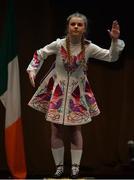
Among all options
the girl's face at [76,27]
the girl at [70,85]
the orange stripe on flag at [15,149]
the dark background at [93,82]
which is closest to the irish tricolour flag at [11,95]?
the orange stripe on flag at [15,149]

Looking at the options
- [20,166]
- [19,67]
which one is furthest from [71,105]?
[19,67]

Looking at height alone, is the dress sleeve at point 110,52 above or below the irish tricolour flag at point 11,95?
above

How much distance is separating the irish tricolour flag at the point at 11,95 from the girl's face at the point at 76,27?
2.37 feet

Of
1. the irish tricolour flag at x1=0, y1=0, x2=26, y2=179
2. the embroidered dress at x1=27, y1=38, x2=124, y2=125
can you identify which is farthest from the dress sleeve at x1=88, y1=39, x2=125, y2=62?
the irish tricolour flag at x1=0, y1=0, x2=26, y2=179

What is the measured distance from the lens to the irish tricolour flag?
3.15 meters

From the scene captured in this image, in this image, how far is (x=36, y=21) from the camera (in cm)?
350

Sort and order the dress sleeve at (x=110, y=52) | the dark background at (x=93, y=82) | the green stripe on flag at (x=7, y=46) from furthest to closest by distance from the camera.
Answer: the dark background at (x=93, y=82) < the green stripe on flag at (x=7, y=46) < the dress sleeve at (x=110, y=52)

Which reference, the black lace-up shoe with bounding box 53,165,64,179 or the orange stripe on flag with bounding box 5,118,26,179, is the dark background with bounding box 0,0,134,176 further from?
the black lace-up shoe with bounding box 53,165,64,179

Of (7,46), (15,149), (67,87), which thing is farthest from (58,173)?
(7,46)

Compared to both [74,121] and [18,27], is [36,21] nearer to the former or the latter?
[18,27]

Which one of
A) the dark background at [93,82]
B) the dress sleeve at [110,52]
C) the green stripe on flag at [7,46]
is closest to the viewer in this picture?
the dress sleeve at [110,52]

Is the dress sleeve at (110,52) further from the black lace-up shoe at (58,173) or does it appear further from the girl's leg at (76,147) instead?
the black lace-up shoe at (58,173)

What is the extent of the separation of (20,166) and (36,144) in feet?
1.38

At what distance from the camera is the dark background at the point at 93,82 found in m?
3.50
